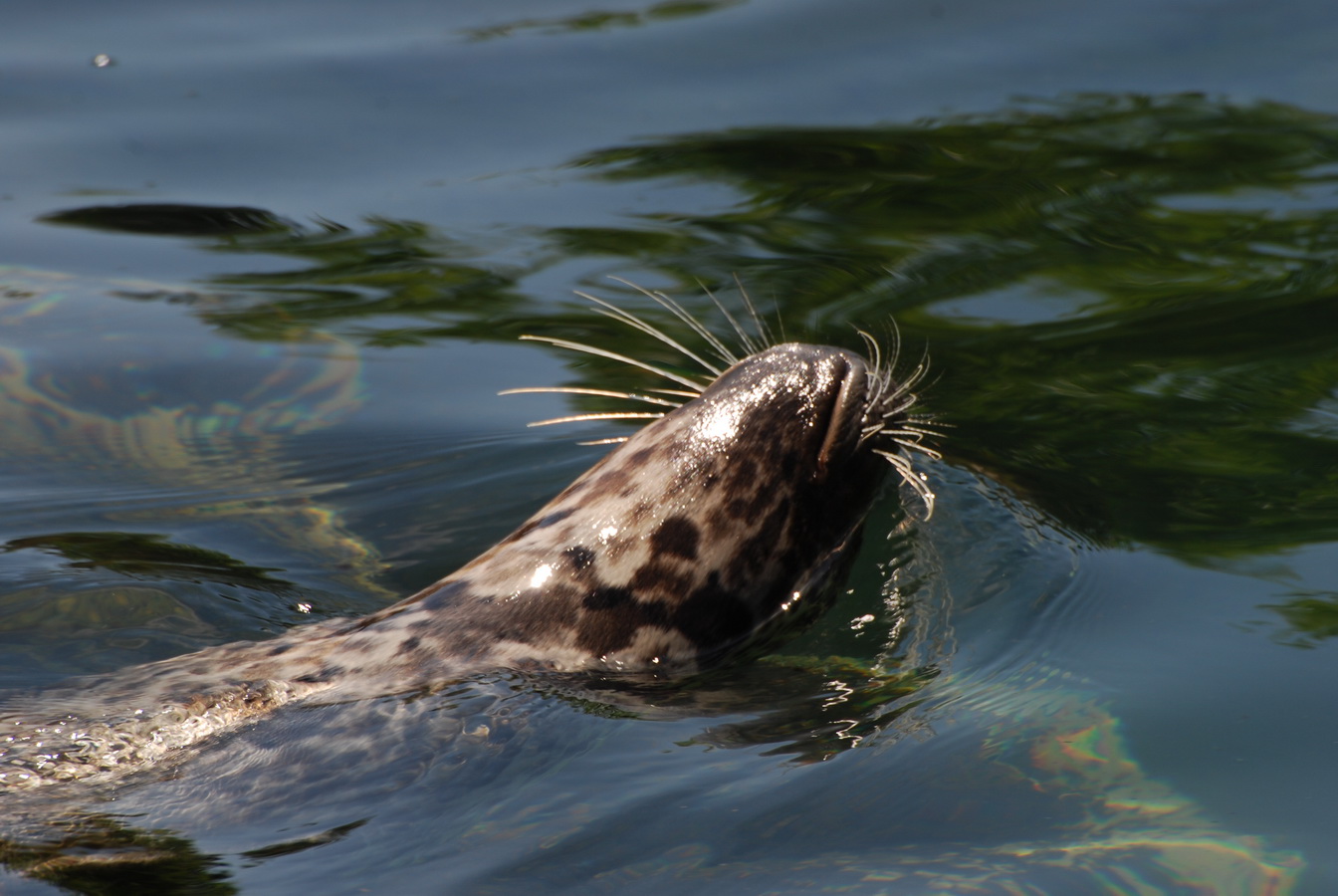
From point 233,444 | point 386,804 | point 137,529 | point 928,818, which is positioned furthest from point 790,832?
point 233,444

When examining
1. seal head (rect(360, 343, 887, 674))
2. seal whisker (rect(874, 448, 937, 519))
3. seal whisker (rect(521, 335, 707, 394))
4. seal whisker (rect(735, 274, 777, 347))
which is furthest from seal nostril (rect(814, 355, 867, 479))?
seal whisker (rect(735, 274, 777, 347))

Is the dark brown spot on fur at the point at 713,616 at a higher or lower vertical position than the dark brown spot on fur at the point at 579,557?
lower

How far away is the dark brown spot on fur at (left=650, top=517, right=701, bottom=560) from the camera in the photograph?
4426mm

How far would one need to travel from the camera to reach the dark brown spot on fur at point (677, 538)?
14.5 feet

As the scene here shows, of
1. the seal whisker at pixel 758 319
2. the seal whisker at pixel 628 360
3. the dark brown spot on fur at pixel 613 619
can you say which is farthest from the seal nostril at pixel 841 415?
the seal whisker at pixel 758 319

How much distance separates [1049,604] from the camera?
4.67 m

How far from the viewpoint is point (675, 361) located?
6855 millimetres

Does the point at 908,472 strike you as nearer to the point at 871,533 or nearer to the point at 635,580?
the point at 871,533

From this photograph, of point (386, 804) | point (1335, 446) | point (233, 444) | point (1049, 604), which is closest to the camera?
point (386, 804)

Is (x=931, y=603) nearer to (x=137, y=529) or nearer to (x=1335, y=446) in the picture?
(x=1335, y=446)

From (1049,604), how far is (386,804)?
2050 mm

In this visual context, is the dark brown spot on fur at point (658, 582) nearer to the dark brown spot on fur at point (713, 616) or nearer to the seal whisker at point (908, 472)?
the dark brown spot on fur at point (713, 616)

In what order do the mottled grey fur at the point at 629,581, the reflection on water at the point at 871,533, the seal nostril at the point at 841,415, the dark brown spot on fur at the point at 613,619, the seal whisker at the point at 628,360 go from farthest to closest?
the seal whisker at the point at 628,360, the seal nostril at the point at 841,415, the dark brown spot on fur at the point at 613,619, the mottled grey fur at the point at 629,581, the reflection on water at the point at 871,533

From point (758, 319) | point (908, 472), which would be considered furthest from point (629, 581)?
point (758, 319)
